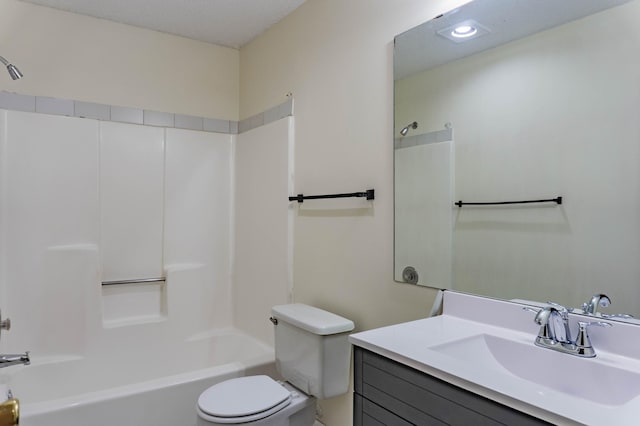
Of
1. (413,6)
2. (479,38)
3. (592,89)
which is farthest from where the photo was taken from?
(413,6)

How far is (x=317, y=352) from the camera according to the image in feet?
6.09

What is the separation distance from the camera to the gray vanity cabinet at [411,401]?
2.95ft

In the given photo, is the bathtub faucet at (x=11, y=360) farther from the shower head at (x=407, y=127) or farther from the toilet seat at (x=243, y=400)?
the shower head at (x=407, y=127)

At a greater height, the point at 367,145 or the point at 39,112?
the point at 39,112

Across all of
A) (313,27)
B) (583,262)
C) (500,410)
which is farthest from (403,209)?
(313,27)

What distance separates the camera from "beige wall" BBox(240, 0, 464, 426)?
6.07 ft

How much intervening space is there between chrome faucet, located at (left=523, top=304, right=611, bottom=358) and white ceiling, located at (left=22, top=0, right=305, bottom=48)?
212cm

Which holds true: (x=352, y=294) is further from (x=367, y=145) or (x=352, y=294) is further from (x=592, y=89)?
(x=592, y=89)

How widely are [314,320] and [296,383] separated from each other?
34 cm

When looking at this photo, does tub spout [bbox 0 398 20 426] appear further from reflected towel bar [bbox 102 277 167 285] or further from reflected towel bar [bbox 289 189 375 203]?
reflected towel bar [bbox 102 277 167 285]

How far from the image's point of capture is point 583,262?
4.04 ft

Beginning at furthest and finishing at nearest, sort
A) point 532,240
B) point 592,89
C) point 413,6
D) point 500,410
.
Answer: point 413,6, point 532,240, point 592,89, point 500,410

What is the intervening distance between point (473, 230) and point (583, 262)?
1.23ft

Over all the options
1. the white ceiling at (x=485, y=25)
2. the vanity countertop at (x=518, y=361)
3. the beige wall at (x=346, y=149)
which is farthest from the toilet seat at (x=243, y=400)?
the white ceiling at (x=485, y=25)
